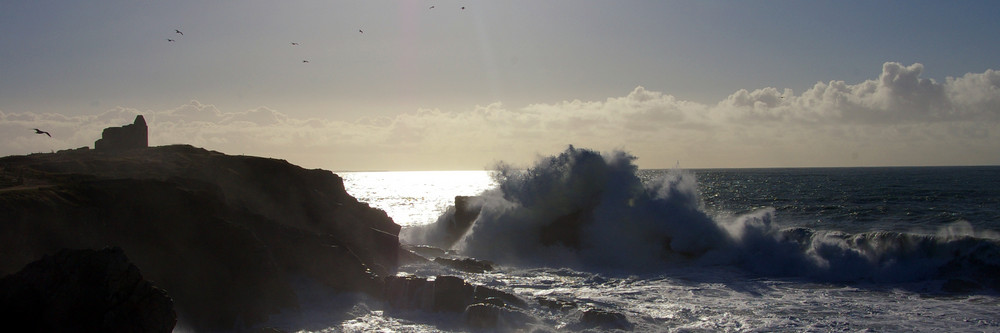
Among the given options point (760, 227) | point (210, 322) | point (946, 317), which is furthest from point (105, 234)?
point (760, 227)

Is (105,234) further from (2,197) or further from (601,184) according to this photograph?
(601,184)

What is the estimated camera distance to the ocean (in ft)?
45.2

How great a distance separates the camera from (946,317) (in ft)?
46.7

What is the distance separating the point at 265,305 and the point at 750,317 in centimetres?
994

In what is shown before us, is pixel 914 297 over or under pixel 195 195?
under

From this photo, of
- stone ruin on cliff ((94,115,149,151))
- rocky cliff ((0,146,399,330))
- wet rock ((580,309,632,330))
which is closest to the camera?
rocky cliff ((0,146,399,330))

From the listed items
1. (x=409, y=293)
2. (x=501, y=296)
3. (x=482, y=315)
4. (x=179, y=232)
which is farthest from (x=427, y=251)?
(x=482, y=315)

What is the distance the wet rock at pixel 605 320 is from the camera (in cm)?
1308

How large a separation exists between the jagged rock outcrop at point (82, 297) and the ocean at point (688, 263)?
150 inches

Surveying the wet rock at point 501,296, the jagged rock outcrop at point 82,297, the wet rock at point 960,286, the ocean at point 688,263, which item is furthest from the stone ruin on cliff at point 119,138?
the wet rock at point 960,286

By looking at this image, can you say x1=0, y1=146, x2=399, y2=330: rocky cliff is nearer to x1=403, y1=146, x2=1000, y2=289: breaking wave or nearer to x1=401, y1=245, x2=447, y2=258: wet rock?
x1=401, y1=245, x2=447, y2=258: wet rock

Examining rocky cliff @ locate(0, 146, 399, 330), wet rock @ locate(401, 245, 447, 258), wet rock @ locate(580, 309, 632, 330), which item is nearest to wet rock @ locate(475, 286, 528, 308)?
wet rock @ locate(580, 309, 632, 330)

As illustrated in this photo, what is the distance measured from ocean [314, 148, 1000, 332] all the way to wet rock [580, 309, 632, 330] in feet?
0.27

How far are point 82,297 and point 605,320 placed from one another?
29.1ft
